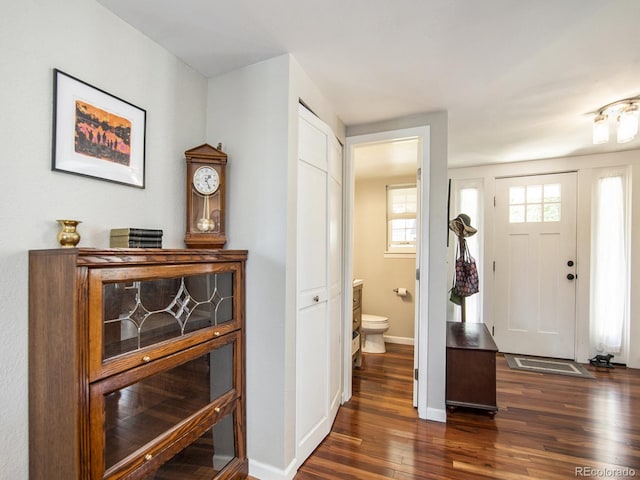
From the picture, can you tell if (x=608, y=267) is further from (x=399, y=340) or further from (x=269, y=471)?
(x=269, y=471)

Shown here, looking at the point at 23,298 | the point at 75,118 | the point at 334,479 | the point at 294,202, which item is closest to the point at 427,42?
the point at 294,202

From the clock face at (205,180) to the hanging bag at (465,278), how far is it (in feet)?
8.48

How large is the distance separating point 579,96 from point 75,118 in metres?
2.91

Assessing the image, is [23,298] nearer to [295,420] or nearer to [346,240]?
[295,420]

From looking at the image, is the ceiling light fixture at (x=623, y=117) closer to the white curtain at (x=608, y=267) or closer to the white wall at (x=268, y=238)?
the white curtain at (x=608, y=267)

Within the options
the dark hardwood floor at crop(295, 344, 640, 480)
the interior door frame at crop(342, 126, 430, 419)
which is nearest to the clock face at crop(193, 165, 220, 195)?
the interior door frame at crop(342, 126, 430, 419)

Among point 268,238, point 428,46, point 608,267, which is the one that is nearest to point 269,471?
point 268,238

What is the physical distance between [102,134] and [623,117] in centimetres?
319

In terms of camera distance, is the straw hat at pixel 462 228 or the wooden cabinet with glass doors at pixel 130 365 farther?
the straw hat at pixel 462 228

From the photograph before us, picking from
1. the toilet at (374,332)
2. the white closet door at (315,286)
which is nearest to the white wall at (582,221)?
the toilet at (374,332)

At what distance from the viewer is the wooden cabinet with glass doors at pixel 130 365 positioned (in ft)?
3.22

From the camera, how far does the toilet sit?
3.67 metres

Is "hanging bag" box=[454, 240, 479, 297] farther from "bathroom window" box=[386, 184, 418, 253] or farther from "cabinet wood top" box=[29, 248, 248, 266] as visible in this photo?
"cabinet wood top" box=[29, 248, 248, 266]

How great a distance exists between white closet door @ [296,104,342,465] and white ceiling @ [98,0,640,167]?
39 cm
